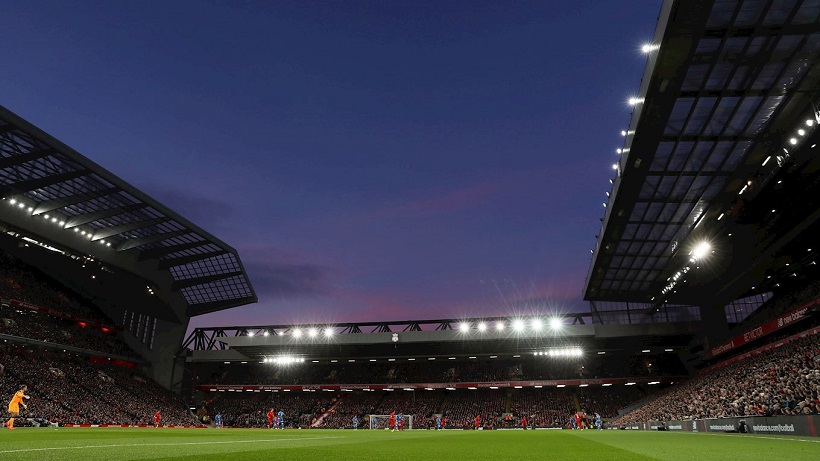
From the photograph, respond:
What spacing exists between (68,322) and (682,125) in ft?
189

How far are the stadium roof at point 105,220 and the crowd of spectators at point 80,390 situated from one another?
10.4m

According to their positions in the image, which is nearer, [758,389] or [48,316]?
[758,389]

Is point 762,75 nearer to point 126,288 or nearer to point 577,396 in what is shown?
point 577,396

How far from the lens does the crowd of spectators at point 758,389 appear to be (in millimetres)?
23781

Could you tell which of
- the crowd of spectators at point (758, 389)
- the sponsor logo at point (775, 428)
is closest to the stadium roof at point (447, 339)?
the crowd of spectators at point (758, 389)

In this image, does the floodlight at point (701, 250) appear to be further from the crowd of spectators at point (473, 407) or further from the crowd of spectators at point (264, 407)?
the crowd of spectators at point (264, 407)

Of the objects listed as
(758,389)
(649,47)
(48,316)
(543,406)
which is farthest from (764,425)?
(48,316)

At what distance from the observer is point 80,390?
43531mm

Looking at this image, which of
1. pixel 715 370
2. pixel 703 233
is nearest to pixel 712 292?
pixel 715 370

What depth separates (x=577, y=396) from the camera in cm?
5559

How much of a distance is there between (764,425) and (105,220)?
48.4m

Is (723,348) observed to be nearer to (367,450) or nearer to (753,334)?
(753,334)

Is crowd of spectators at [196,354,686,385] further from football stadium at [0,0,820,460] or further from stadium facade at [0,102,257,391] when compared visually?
stadium facade at [0,102,257,391]

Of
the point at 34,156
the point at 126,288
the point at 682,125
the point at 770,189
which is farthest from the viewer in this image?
the point at 126,288
